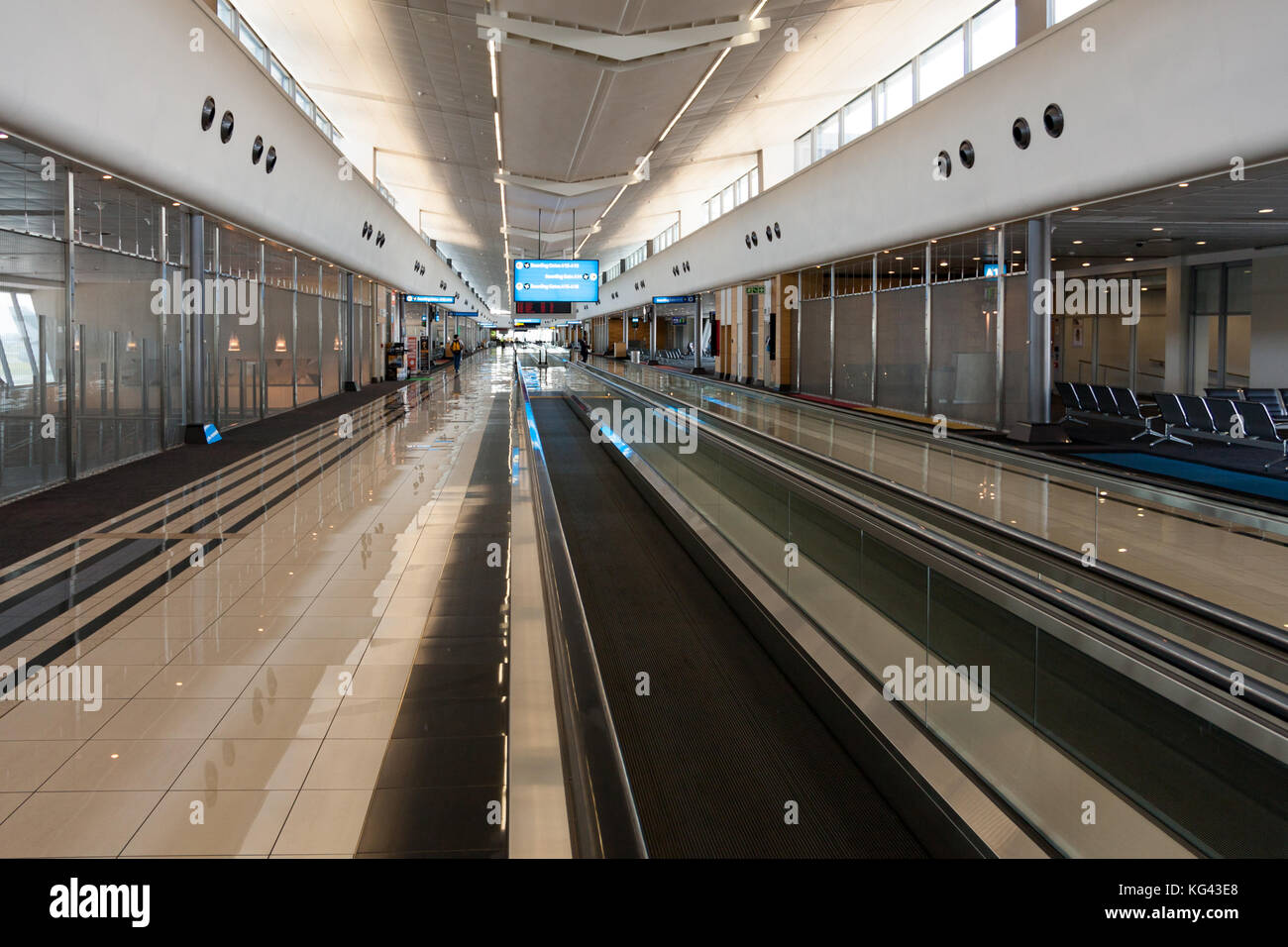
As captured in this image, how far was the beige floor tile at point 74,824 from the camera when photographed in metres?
3.43

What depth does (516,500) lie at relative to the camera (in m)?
11.0

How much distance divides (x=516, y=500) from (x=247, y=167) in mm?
7789

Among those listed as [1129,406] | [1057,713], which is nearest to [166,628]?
[1057,713]

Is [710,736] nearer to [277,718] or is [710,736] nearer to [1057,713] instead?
[1057,713]

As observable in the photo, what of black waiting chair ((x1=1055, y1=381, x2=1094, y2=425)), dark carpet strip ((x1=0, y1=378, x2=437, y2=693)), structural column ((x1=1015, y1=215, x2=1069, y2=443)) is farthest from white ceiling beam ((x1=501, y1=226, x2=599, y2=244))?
dark carpet strip ((x1=0, y1=378, x2=437, y2=693))

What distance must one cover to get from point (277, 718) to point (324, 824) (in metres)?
1.18

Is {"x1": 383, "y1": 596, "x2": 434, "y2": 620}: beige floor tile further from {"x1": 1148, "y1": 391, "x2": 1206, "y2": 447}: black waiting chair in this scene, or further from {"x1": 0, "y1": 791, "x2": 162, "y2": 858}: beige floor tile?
{"x1": 1148, "y1": 391, "x2": 1206, "y2": 447}: black waiting chair

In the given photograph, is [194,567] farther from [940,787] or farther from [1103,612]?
[1103,612]

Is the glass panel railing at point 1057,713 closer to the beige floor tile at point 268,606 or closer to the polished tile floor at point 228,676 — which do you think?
the polished tile floor at point 228,676

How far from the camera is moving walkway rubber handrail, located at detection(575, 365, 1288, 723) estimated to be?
3223 millimetres

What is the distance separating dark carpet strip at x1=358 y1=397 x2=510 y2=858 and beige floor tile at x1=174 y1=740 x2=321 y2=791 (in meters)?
0.36

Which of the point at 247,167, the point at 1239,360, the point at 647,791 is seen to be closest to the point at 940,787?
the point at 647,791

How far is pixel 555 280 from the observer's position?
4091 centimetres
